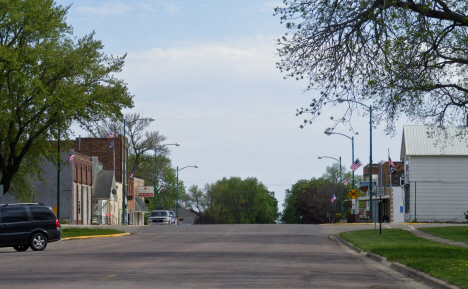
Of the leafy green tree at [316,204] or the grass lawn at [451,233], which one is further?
the leafy green tree at [316,204]

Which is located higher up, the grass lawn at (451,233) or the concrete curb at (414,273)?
the concrete curb at (414,273)

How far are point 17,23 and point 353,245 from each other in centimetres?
1980

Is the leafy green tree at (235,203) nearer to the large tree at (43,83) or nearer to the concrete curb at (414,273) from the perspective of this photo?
the large tree at (43,83)

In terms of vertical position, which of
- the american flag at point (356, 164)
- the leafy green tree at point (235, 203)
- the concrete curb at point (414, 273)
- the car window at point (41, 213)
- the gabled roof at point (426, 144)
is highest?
the gabled roof at point (426, 144)

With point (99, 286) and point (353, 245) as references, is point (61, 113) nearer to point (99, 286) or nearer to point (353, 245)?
point (353, 245)

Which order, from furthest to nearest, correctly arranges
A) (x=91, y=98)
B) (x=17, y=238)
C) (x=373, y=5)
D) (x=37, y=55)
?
1. (x=91, y=98)
2. (x=37, y=55)
3. (x=17, y=238)
4. (x=373, y=5)

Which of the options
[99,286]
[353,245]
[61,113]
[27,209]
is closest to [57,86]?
[61,113]

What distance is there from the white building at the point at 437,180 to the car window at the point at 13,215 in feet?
148

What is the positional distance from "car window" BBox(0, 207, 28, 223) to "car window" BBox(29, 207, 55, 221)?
0.39 metres

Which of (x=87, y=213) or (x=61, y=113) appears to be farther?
(x=87, y=213)

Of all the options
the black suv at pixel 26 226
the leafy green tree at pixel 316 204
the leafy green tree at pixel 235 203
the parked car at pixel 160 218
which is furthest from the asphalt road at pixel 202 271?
the leafy green tree at pixel 235 203

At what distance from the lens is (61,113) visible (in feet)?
113

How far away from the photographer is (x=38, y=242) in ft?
85.3

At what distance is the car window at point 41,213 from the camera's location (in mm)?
26000
